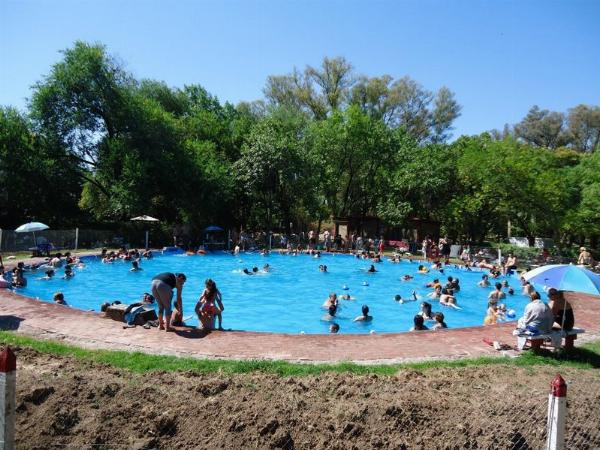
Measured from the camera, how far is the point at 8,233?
2584cm

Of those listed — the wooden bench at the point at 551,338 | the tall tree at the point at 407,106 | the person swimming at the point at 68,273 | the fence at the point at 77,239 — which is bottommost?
the person swimming at the point at 68,273

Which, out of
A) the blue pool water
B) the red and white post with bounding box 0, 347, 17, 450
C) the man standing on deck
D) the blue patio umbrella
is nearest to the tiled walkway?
the man standing on deck

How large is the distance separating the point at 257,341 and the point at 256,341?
0.07ft

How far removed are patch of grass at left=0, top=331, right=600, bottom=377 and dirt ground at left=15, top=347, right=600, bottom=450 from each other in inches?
17.4

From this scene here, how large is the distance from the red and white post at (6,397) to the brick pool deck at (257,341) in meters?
4.48

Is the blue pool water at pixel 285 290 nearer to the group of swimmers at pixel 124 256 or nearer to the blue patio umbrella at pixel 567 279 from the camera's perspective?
the group of swimmers at pixel 124 256

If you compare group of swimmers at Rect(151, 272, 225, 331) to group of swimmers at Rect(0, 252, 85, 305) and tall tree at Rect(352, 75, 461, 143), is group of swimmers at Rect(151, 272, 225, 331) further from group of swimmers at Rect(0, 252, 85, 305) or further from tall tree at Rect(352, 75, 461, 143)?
tall tree at Rect(352, 75, 461, 143)

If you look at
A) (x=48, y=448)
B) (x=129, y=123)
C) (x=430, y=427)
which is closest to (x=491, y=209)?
(x=129, y=123)

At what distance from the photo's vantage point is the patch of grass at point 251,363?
300 inches

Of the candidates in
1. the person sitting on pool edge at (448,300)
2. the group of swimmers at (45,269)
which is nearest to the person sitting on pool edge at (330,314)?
the person sitting on pool edge at (448,300)

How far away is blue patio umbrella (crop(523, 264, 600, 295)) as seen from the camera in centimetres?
885

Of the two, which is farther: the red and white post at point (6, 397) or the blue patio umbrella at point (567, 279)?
the blue patio umbrella at point (567, 279)

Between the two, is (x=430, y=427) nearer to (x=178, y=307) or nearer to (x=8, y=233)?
(x=178, y=307)

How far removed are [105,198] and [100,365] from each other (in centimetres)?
3300
